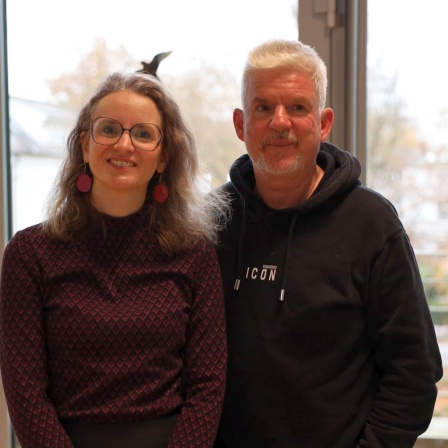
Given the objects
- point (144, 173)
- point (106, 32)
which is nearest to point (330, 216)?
Answer: point (144, 173)

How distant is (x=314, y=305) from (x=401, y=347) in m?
0.23

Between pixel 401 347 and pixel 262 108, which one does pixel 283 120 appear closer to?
pixel 262 108

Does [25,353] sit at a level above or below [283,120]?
below

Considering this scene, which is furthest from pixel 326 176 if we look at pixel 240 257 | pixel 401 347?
pixel 401 347

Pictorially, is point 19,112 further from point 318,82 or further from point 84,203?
point 318,82

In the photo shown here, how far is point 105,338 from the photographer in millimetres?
1596

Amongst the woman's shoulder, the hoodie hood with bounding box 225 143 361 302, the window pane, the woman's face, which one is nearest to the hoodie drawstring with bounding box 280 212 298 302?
the hoodie hood with bounding box 225 143 361 302

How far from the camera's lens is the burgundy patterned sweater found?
159 centimetres

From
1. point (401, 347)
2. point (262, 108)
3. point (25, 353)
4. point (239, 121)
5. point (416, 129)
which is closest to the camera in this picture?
point (25, 353)

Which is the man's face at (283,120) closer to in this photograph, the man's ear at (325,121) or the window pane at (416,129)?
the man's ear at (325,121)

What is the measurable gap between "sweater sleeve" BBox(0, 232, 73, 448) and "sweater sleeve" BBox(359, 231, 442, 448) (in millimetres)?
738

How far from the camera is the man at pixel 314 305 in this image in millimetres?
1686

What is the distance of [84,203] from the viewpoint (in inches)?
68.2

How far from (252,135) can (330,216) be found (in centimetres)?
28
